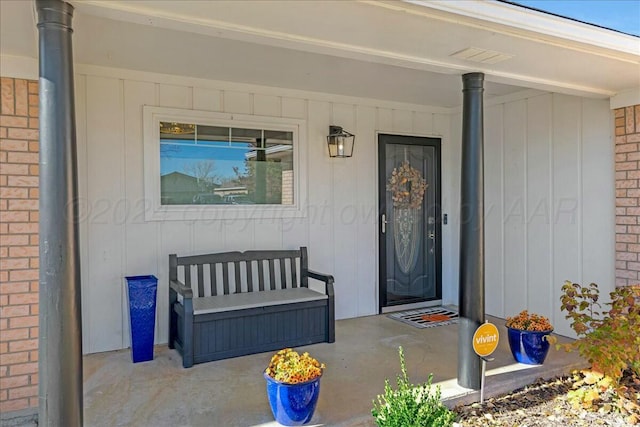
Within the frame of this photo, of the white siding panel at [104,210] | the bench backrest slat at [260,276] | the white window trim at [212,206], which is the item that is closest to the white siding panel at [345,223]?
the white window trim at [212,206]

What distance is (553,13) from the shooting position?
8.80 ft

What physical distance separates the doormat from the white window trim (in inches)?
65.9

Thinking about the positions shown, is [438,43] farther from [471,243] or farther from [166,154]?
[166,154]

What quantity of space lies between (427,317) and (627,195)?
2.35 metres

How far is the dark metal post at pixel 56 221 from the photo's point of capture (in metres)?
2.02

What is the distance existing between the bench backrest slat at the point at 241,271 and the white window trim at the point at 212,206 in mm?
416

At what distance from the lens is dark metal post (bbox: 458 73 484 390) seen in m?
3.27

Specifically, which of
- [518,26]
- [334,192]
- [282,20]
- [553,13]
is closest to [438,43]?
[518,26]

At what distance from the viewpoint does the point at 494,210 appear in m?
5.30

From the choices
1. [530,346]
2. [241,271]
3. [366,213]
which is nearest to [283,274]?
[241,271]

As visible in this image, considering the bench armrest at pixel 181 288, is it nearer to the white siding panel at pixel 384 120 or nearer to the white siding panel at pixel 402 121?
the white siding panel at pixel 384 120

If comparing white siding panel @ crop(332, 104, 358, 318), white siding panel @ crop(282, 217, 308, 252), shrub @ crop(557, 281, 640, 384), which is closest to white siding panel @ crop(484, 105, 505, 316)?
white siding panel @ crop(332, 104, 358, 318)

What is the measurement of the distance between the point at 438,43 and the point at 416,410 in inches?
82.5

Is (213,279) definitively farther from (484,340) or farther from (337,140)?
(484,340)
